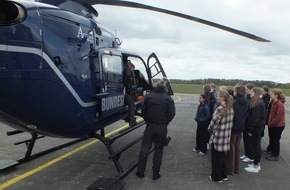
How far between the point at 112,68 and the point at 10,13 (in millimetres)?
2657

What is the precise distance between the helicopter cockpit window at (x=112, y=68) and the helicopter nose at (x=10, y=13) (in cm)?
214

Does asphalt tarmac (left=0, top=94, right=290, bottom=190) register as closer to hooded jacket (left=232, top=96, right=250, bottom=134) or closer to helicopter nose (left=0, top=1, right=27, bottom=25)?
hooded jacket (left=232, top=96, right=250, bottom=134)

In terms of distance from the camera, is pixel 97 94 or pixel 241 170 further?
pixel 241 170

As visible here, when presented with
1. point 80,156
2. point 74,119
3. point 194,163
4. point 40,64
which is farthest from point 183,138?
point 40,64

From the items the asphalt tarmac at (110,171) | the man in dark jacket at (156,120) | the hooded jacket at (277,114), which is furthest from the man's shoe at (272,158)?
the man in dark jacket at (156,120)

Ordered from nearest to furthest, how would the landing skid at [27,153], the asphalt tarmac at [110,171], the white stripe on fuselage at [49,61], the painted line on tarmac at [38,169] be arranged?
1. the white stripe on fuselage at [49,61]
2. the painted line on tarmac at [38,169]
3. the asphalt tarmac at [110,171]
4. the landing skid at [27,153]

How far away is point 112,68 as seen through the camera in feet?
22.5

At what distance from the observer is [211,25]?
6.66 meters

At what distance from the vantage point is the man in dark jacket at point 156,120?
260 inches

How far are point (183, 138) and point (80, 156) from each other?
4095 millimetres

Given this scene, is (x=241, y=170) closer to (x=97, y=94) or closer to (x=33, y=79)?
(x=97, y=94)

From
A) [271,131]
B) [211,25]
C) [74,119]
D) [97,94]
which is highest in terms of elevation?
[211,25]

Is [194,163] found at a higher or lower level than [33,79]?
lower

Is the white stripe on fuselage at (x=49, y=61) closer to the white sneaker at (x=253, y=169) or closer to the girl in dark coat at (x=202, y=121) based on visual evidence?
the girl in dark coat at (x=202, y=121)
